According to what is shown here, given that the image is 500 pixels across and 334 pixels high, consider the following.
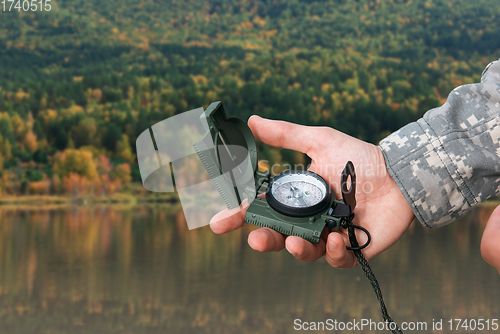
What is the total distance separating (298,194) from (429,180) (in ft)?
1.52

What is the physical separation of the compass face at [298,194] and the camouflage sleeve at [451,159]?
0.28 m

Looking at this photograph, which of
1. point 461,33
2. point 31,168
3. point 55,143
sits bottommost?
point 31,168

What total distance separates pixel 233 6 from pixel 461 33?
7090 mm

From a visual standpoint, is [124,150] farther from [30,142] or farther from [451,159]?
[451,159]

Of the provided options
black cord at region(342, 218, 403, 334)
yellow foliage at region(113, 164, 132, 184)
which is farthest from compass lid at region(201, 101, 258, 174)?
yellow foliage at region(113, 164, 132, 184)

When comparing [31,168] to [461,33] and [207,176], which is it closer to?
[207,176]

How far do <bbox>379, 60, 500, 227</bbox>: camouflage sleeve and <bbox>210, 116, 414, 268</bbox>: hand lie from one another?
0.09 meters

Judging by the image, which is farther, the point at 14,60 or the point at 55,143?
the point at 14,60

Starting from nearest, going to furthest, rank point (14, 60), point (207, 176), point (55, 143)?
point (207, 176) < point (55, 143) < point (14, 60)

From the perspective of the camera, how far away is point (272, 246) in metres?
1.33

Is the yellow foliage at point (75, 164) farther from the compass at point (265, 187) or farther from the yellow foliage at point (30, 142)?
the compass at point (265, 187)

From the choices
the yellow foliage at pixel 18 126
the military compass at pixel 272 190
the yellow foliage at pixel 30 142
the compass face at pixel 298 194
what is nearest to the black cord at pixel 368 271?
the military compass at pixel 272 190

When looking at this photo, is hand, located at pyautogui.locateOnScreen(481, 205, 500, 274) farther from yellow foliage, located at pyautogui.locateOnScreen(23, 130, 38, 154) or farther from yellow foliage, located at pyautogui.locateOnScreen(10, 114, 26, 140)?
yellow foliage, located at pyautogui.locateOnScreen(10, 114, 26, 140)

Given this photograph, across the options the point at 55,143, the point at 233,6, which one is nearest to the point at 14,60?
the point at 55,143
